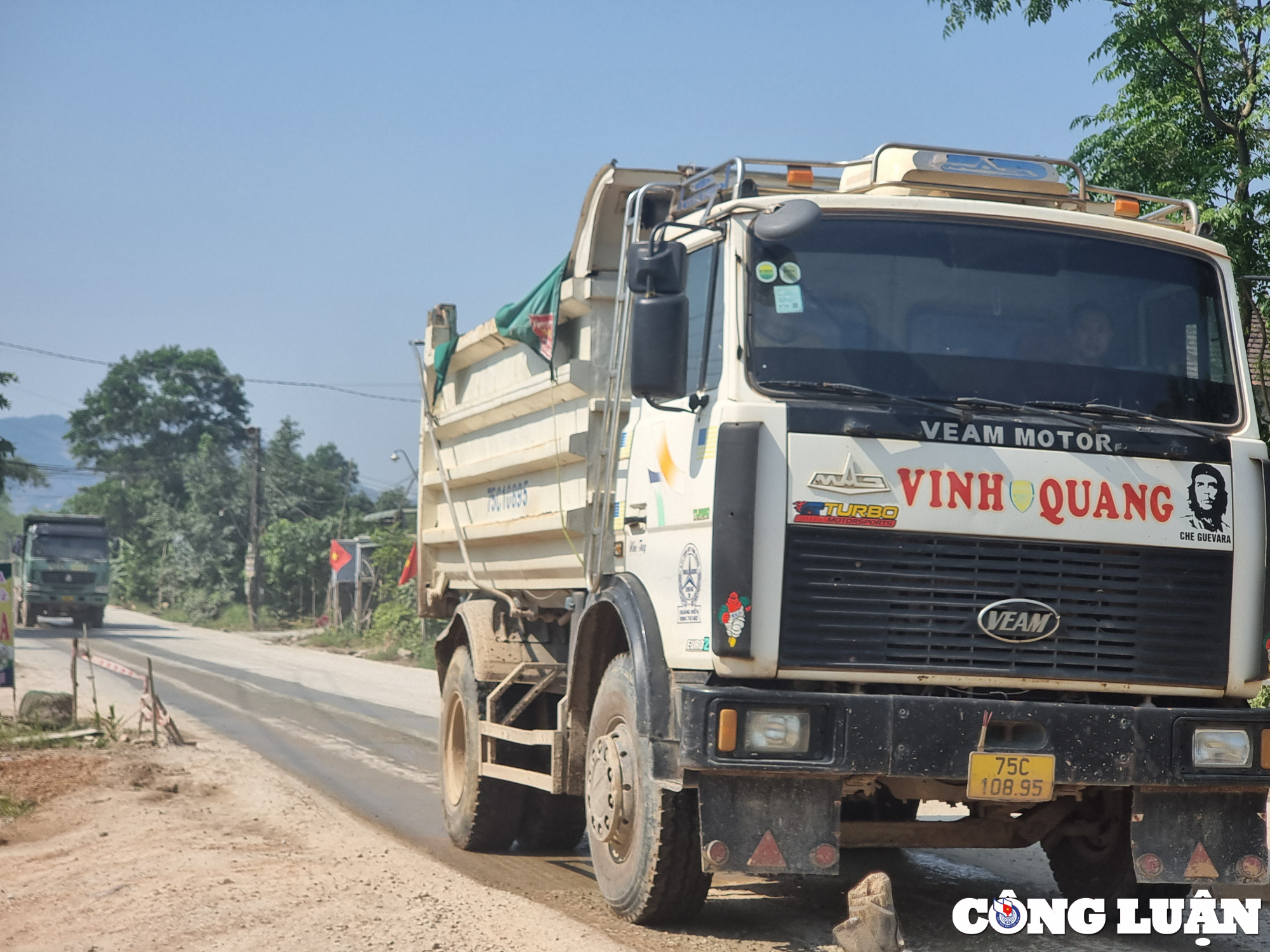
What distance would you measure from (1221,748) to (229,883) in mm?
4276

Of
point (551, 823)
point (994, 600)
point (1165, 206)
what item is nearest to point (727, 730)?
point (994, 600)

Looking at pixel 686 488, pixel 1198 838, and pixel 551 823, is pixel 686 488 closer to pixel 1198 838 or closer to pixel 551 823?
pixel 1198 838

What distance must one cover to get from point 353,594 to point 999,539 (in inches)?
1606

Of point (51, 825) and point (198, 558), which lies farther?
point (198, 558)

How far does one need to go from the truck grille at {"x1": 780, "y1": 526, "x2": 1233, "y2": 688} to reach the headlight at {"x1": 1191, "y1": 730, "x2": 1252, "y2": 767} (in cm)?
19

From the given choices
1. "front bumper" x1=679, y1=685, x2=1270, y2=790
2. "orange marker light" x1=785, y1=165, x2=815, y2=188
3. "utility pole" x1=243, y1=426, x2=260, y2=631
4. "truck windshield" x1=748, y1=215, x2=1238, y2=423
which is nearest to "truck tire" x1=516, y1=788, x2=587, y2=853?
"front bumper" x1=679, y1=685, x2=1270, y2=790

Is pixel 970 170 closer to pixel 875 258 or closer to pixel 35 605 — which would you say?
pixel 875 258

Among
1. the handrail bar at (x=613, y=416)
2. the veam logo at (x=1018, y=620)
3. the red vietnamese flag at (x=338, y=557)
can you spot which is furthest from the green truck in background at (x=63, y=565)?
the veam logo at (x=1018, y=620)

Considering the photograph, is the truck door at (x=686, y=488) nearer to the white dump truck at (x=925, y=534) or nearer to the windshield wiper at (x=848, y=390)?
the white dump truck at (x=925, y=534)

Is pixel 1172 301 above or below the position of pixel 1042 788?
above

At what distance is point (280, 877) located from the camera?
6664 mm

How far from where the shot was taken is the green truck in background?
38406 millimetres

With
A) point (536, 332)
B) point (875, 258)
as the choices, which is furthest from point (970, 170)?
point (536, 332)

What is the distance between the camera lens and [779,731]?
5.09m
